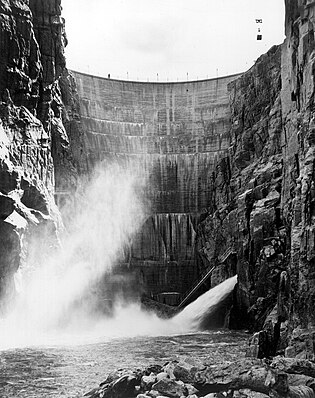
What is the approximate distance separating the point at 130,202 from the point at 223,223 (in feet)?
40.1

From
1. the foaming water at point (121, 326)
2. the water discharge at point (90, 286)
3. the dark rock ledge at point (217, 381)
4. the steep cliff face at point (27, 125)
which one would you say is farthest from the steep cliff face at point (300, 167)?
the steep cliff face at point (27, 125)

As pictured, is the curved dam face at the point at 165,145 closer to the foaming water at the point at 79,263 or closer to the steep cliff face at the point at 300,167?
the foaming water at the point at 79,263

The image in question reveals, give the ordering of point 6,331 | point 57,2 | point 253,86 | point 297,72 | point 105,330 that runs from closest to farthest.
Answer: point 297,72 → point 6,331 → point 105,330 → point 57,2 → point 253,86

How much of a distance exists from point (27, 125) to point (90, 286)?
17827 millimetres

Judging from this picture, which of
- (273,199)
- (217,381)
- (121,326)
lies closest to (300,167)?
(273,199)

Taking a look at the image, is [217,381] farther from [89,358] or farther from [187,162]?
[187,162]

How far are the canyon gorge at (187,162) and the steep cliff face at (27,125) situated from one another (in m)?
0.12

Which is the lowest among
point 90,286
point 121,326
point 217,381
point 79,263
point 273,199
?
point 217,381

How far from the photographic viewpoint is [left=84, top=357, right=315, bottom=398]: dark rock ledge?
2302 centimetres

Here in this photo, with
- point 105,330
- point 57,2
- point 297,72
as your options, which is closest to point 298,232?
point 297,72

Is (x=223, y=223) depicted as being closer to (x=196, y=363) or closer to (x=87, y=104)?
(x=87, y=104)

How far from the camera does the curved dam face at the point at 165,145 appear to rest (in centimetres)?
6825

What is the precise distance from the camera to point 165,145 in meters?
73.1

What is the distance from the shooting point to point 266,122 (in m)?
60.3
